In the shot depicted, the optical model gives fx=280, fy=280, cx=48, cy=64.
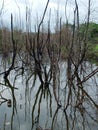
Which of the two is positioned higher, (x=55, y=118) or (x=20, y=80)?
(x=20, y=80)

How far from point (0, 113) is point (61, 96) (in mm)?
1705

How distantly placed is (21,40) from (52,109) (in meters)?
10.8

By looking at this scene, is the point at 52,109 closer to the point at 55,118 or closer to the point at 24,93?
the point at 55,118

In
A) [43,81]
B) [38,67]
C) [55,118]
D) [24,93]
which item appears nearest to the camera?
[55,118]

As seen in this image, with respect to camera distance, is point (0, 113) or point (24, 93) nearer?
point (0, 113)

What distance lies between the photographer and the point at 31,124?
15.1 feet

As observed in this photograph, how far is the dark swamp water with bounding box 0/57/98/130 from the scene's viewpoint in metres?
4.59

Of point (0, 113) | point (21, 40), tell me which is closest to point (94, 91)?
point (0, 113)

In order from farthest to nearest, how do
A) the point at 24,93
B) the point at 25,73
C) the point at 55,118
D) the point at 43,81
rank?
the point at 25,73 < the point at 43,81 < the point at 24,93 < the point at 55,118

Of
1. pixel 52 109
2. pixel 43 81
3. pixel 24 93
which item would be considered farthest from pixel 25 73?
pixel 52 109

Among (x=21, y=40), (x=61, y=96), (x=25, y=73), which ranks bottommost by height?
(x=61, y=96)

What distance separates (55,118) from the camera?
16.0 ft

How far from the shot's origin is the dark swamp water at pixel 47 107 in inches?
181

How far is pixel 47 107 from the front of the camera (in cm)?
554
